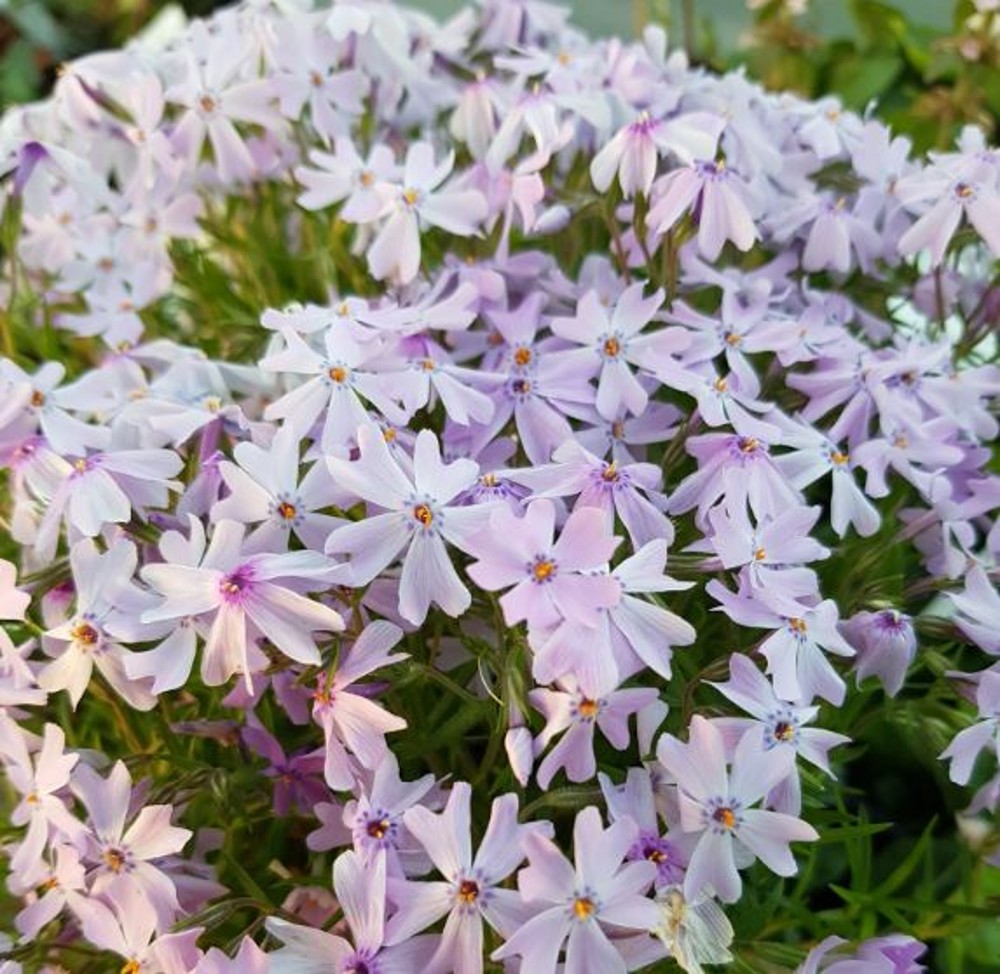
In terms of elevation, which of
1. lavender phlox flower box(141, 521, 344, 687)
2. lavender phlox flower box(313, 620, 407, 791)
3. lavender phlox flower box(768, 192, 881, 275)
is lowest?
lavender phlox flower box(313, 620, 407, 791)

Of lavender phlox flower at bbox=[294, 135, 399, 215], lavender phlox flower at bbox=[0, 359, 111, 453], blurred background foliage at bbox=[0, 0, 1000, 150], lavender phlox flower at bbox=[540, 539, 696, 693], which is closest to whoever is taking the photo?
lavender phlox flower at bbox=[540, 539, 696, 693]

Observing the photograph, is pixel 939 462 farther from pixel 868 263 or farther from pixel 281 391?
pixel 281 391

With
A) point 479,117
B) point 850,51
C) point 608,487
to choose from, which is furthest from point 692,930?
point 850,51

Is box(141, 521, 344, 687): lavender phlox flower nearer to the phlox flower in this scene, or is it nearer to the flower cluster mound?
the flower cluster mound

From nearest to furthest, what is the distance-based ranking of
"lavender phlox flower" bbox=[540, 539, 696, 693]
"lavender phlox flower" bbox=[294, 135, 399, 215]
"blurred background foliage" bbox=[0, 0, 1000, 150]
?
1. "lavender phlox flower" bbox=[540, 539, 696, 693]
2. "lavender phlox flower" bbox=[294, 135, 399, 215]
3. "blurred background foliage" bbox=[0, 0, 1000, 150]

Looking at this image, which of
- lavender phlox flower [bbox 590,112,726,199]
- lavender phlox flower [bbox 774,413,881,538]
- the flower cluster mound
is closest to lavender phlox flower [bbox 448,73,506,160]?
the flower cluster mound

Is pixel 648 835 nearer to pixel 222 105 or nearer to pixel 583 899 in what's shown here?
pixel 583 899

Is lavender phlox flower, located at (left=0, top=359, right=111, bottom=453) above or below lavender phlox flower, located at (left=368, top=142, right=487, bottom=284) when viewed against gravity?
below

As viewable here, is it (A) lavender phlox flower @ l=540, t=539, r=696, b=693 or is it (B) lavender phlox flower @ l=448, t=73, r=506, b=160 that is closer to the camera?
(A) lavender phlox flower @ l=540, t=539, r=696, b=693
